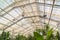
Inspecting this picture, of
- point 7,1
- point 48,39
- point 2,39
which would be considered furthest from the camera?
point 7,1

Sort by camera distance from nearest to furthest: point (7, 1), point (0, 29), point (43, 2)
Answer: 1. point (7, 1)
2. point (43, 2)
3. point (0, 29)

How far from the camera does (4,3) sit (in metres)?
9.02

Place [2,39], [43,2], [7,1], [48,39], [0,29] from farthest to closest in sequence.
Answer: [0,29]
[43,2]
[7,1]
[2,39]
[48,39]

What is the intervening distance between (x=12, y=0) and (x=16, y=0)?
0.34m

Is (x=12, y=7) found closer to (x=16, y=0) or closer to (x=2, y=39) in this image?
(x=16, y=0)

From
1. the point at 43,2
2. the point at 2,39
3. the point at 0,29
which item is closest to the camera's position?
the point at 2,39

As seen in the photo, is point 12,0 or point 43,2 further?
point 43,2

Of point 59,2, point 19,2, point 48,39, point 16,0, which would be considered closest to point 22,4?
point 19,2

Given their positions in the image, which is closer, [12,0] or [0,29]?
[12,0]

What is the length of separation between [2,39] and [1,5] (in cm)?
196

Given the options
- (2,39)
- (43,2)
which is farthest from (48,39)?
(43,2)

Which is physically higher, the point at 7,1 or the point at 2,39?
the point at 7,1

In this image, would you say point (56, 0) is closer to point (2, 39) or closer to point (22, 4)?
point (22, 4)

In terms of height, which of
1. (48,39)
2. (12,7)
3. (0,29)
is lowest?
(0,29)
